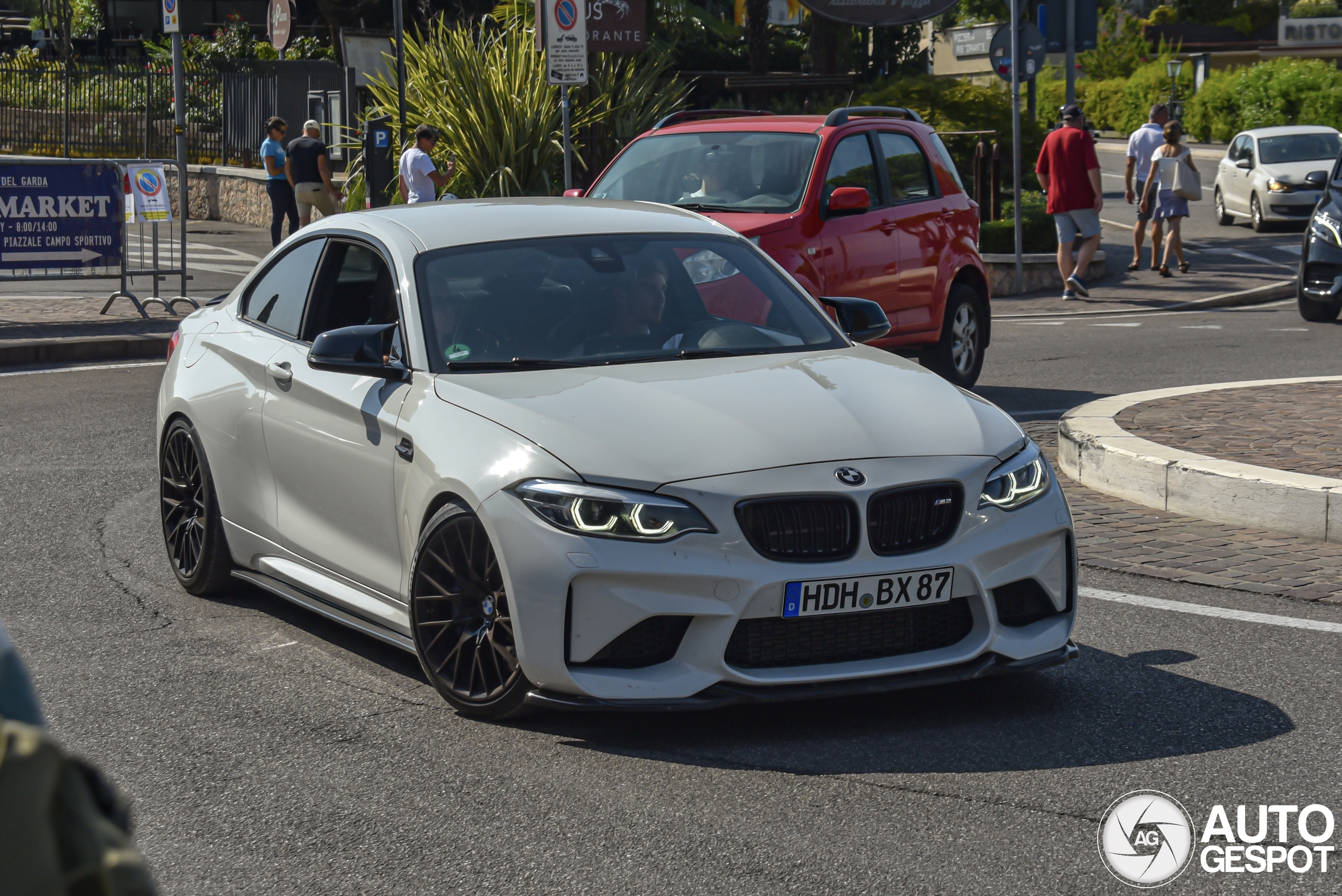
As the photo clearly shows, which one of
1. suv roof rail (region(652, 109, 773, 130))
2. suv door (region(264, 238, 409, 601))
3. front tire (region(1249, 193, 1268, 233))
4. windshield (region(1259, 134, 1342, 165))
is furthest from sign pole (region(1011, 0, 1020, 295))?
suv door (region(264, 238, 409, 601))

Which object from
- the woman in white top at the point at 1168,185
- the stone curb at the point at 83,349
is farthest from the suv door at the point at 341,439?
the woman in white top at the point at 1168,185

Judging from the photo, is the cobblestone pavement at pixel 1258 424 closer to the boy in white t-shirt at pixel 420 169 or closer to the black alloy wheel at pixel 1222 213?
the boy in white t-shirt at pixel 420 169

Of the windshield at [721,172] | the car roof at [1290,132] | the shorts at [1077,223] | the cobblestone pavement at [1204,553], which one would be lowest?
the cobblestone pavement at [1204,553]

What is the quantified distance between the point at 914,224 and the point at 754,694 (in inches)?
292

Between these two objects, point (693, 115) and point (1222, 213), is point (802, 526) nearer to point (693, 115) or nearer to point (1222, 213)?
point (693, 115)

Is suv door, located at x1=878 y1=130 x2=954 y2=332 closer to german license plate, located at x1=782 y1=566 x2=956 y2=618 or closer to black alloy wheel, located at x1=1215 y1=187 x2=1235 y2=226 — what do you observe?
german license plate, located at x1=782 y1=566 x2=956 y2=618

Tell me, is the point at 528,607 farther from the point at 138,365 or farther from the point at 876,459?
the point at 138,365

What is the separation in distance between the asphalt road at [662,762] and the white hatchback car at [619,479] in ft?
0.62

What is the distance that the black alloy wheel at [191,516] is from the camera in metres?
6.45

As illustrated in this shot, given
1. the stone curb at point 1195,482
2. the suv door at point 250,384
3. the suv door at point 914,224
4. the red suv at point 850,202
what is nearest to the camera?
the suv door at point 250,384

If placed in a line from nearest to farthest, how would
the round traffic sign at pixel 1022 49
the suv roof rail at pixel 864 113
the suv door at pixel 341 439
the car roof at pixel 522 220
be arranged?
the suv door at pixel 341 439 → the car roof at pixel 522 220 → the suv roof rail at pixel 864 113 → the round traffic sign at pixel 1022 49

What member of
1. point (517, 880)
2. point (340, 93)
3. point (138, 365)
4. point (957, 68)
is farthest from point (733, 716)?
point (957, 68)

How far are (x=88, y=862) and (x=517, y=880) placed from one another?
259 centimetres

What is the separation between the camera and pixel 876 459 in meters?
4.73
